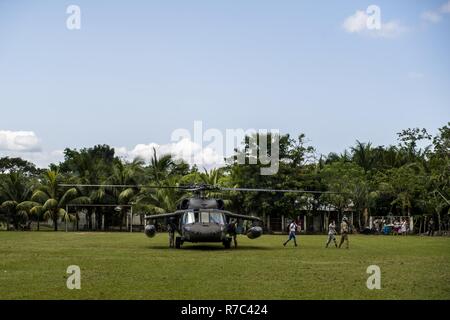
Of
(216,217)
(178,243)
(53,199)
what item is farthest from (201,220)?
(53,199)

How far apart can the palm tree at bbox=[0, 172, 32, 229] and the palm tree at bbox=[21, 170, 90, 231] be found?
68.7 inches

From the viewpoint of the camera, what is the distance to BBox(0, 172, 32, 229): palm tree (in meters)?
57.4

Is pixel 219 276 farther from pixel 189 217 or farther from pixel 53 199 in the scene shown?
pixel 53 199

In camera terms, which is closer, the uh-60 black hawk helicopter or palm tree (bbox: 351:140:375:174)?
the uh-60 black hawk helicopter

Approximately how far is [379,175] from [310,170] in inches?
270

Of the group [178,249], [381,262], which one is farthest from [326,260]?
[178,249]

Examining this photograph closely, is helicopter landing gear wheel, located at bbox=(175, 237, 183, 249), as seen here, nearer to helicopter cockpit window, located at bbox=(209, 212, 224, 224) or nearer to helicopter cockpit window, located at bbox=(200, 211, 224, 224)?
helicopter cockpit window, located at bbox=(200, 211, 224, 224)

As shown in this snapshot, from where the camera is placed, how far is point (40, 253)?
2364 cm

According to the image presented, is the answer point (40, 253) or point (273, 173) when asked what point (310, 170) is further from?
point (40, 253)

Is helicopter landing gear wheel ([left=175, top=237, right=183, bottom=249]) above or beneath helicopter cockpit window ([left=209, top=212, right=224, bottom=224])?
beneath

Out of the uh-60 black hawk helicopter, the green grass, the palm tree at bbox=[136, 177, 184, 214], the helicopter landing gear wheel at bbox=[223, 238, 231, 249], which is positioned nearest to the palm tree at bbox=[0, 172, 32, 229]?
the palm tree at bbox=[136, 177, 184, 214]

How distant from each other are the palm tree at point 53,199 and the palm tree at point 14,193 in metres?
1.75

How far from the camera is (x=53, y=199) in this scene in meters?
55.4
